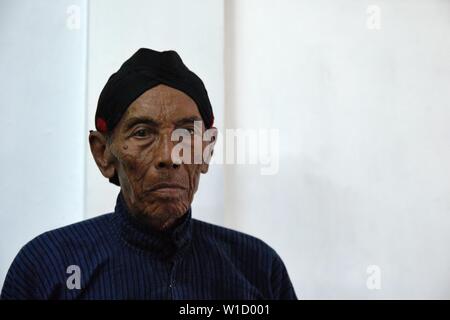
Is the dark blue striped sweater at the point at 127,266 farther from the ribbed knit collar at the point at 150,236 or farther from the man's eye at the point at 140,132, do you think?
the man's eye at the point at 140,132

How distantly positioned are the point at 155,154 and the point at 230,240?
302mm

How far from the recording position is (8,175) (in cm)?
172

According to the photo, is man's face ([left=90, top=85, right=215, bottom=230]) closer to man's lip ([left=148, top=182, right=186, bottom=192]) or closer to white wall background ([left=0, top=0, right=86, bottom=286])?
man's lip ([left=148, top=182, right=186, bottom=192])

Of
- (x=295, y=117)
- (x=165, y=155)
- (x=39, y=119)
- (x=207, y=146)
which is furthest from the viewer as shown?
(x=295, y=117)

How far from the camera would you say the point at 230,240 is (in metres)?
1.51

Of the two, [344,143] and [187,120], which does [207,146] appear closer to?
[187,120]

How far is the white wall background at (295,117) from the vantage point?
5.75 ft

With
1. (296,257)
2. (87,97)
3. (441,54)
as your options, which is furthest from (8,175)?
(441,54)

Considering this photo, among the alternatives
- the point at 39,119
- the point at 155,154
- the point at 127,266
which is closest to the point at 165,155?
the point at 155,154

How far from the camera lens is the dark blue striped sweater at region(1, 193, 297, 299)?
1.35m

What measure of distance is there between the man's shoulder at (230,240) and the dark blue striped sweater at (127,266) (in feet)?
0.04

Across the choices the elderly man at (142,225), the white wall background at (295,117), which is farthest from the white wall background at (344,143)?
the elderly man at (142,225)

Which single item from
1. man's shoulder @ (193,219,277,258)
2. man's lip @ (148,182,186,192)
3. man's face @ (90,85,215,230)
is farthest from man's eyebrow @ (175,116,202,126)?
man's shoulder @ (193,219,277,258)

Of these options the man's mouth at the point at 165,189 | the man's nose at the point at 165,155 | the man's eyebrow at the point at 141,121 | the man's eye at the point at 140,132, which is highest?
the man's eyebrow at the point at 141,121
